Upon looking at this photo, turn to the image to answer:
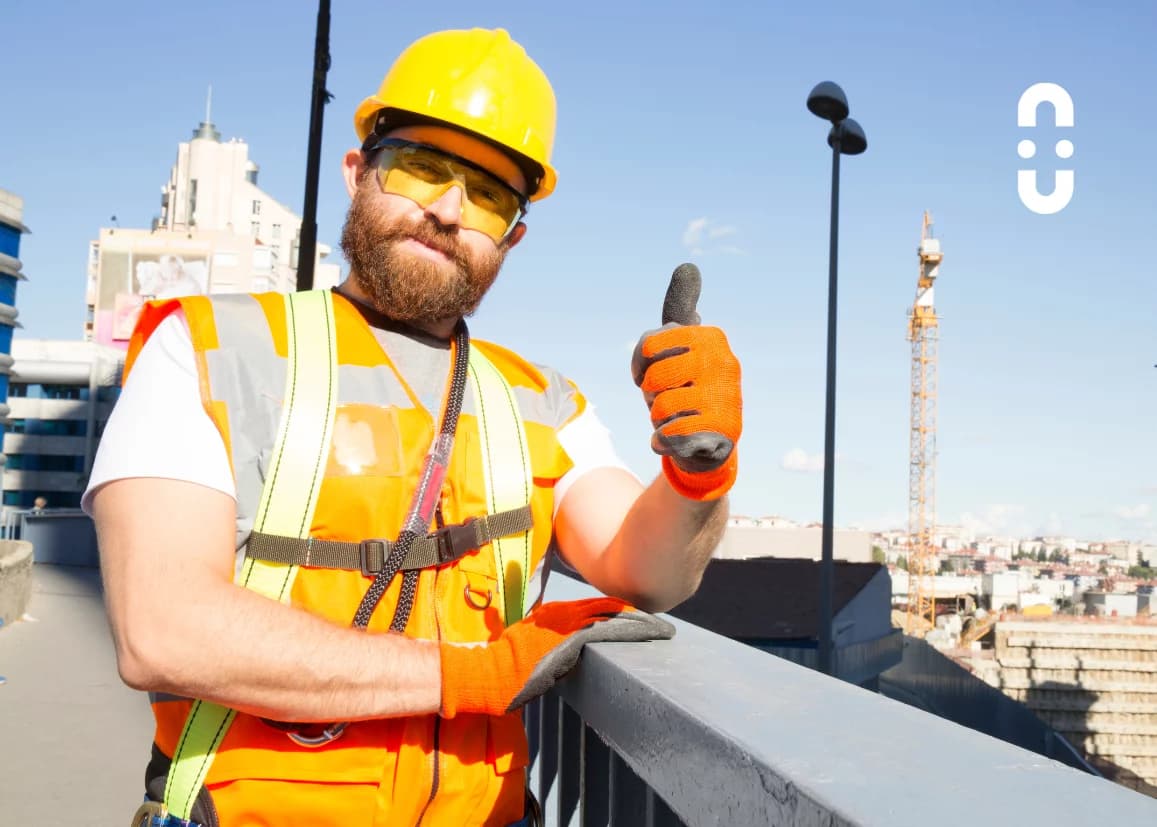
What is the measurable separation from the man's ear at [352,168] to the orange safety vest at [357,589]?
0.55 metres

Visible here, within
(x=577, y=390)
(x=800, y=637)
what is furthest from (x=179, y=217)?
(x=577, y=390)

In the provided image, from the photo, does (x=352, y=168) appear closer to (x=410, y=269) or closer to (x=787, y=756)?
(x=410, y=269)

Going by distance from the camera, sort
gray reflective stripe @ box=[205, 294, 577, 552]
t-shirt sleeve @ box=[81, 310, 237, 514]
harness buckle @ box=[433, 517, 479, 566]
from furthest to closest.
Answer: harness buckle @ box=[433, 517, 479, 566]
gray reflective stripe @ box=[205, 294, 577, 552]
t-shirt sleeve @ box=[81, 310, 237, 514]

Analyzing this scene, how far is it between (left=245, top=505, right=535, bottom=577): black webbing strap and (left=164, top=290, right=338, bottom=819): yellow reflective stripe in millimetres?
18

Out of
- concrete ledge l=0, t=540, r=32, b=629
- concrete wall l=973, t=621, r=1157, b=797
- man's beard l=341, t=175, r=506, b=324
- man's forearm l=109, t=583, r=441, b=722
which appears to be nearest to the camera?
man's forearm l=109, t=583, r=441, b=722

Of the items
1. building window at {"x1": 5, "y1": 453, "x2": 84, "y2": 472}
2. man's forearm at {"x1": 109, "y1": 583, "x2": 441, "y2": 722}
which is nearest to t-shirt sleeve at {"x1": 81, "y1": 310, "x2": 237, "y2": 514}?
man's forearm at {"x1": 109, "y1": 583, "x2": 441, "y2": 722}

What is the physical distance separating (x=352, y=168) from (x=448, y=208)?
398 mm

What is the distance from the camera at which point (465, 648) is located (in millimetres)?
1990

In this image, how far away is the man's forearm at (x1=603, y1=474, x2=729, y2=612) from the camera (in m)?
2.23

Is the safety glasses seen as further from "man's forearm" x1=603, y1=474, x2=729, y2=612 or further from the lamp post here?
the lamp post

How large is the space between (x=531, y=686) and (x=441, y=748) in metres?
0.26

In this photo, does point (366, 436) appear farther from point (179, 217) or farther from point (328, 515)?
point (179, 217)

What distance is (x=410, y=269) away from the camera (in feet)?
7.89

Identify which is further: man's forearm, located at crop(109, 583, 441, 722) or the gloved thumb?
the gloved thumb
